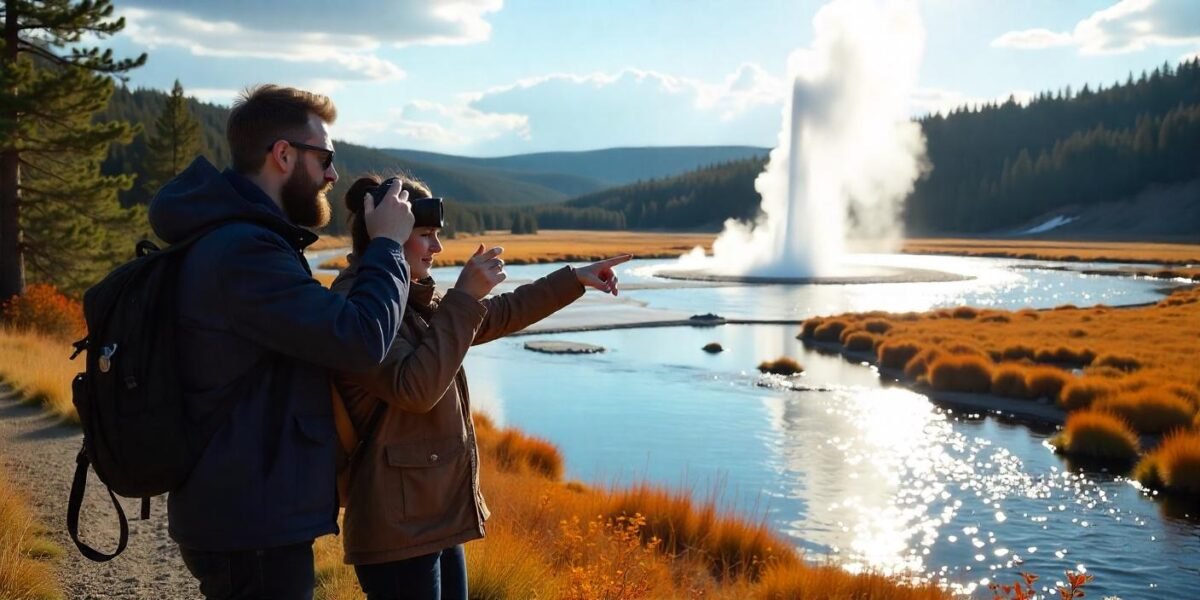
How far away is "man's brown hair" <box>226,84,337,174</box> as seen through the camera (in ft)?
9.51

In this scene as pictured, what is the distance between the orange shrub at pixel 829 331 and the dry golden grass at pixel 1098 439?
13.8m

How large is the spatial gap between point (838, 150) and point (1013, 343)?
3827 centimetres

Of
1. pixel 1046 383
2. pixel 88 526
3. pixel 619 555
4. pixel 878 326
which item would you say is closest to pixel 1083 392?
pixel 1046 383

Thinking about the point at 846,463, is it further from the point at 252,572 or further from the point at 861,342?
the point at 252,572

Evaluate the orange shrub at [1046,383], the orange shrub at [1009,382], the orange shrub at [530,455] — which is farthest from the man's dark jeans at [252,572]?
the orange shrub at [1009,382]

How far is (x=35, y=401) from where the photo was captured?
41.0 ft

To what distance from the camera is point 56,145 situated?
2234cm

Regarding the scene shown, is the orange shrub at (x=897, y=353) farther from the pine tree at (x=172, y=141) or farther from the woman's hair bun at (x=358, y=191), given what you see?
the pine tree at (x=172, y=141)

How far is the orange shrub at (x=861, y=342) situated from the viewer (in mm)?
28828

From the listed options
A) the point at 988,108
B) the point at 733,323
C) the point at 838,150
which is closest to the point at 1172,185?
the point at 988,108

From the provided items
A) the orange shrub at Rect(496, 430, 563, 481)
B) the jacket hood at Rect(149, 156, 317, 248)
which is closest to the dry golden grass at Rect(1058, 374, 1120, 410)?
the orange shrub at Rect(496, 430, 563, 481)

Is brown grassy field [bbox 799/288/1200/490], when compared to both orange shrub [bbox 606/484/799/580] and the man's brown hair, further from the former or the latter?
the man's brown hair

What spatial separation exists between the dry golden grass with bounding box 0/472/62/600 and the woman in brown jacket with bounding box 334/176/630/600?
9.62ft

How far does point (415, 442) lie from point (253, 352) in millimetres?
672
